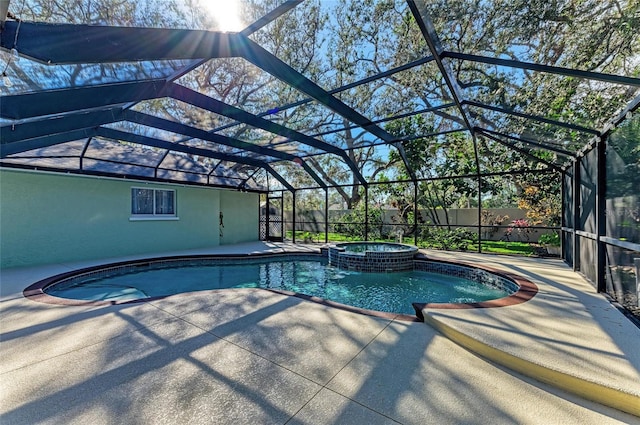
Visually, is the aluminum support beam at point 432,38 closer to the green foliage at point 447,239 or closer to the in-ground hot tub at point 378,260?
the in-ground hot tub at point 378,260

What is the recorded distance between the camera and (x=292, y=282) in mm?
6910

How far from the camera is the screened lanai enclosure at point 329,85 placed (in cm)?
300

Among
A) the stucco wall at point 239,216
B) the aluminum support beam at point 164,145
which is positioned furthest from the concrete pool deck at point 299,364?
the stucco wall at point 239,216

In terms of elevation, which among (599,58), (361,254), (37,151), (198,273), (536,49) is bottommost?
(198,273)

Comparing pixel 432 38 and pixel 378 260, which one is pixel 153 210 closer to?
pixel 378 260

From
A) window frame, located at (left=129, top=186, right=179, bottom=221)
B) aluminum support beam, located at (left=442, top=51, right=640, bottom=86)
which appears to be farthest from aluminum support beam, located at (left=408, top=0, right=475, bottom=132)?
window frame, located at (left=129, top=186, right=179, bottom=221)

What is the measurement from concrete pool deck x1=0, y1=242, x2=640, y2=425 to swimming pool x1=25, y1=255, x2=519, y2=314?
1718mm

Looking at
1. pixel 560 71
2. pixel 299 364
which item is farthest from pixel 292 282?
pixel 560 71

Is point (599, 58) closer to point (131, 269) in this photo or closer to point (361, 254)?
point (361, 254)

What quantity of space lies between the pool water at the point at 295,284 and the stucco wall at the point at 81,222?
6.24 feet

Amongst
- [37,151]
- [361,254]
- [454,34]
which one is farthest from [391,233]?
[37,151]

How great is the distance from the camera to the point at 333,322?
10.6 feet

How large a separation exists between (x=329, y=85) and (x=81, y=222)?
7.87 m

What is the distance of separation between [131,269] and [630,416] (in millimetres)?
9027
